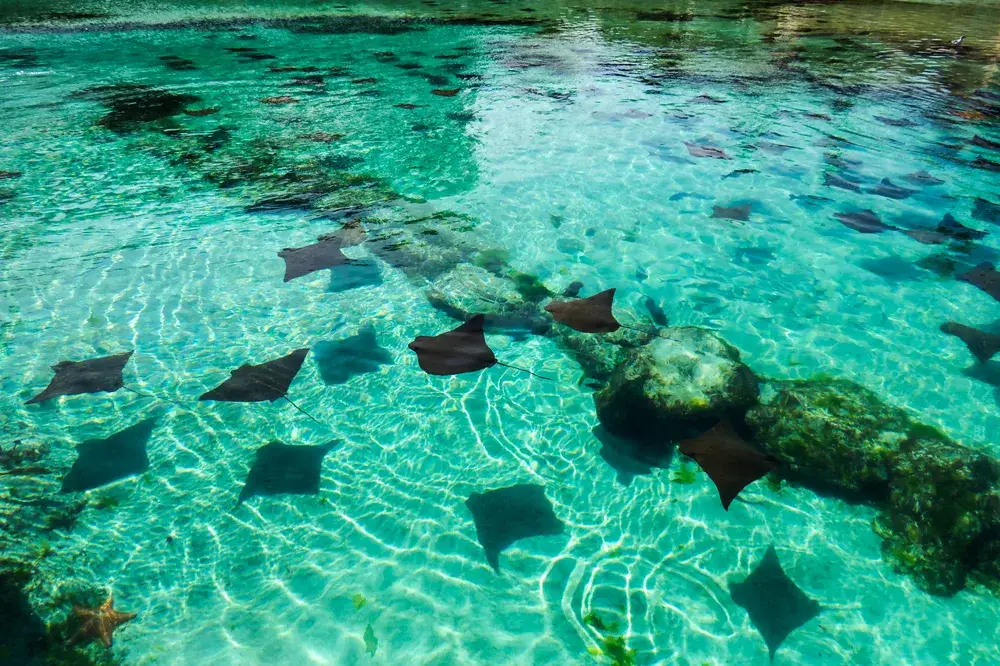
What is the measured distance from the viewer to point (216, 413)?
5543mm

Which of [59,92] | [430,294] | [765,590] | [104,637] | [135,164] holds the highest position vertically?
[59,92]

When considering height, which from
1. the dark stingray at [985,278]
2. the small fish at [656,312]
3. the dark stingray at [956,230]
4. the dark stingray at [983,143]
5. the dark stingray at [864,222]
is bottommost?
the small fish at [656,312]

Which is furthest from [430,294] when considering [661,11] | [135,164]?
[661,11]

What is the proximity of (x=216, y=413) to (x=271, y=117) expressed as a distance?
398 inches

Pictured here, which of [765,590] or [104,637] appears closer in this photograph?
[104,637]

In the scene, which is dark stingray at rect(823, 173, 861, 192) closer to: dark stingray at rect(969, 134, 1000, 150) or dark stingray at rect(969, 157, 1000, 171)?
dark stingray at rect(969, 157, 1000, 171)

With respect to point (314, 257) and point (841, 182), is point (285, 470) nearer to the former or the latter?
point (314, 257)

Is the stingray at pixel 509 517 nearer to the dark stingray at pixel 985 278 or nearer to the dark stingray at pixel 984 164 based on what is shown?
the dark stingray at pixel 985 278

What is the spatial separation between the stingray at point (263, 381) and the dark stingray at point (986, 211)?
35.1 ft

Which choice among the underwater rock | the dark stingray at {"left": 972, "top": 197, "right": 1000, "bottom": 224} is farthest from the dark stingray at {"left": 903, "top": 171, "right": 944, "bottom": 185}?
the underwater rock

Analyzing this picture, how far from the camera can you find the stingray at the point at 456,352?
5.26 metres

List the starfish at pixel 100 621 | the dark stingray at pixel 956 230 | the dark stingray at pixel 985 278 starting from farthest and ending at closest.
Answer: the dark stingray at pixel 956 230 < the dark stingray at pixel 985 278 < the starfish at pixel 100 621

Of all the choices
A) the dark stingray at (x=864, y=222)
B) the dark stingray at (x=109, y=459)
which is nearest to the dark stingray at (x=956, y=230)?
the dark stingray at (x=864, y=222)

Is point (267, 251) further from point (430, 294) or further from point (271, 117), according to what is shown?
point (271, 117)
